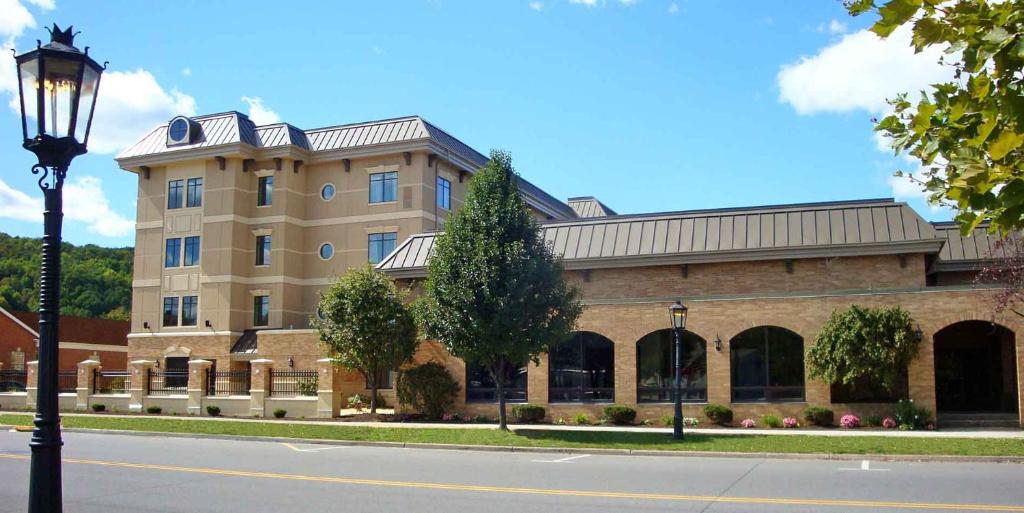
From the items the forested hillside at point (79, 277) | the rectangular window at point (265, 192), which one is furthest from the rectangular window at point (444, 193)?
the forested hillside at point (79, 277)

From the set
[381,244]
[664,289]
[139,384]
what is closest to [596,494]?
[664,289]

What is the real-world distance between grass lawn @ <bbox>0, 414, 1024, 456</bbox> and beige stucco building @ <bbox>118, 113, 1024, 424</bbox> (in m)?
4.91

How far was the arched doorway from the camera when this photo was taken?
1144 inches

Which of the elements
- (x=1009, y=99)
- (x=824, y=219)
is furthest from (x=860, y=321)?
(x=1009, y=99)

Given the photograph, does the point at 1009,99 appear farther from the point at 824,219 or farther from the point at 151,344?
the point at 151,344

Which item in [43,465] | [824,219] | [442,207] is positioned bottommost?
[43,465]

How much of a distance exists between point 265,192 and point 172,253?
601 cm

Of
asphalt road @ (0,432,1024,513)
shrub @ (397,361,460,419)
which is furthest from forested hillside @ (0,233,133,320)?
asphalt road @ (0,432,1024,513)

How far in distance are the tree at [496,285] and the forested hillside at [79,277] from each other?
173 ft

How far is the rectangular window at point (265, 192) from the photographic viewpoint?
47781 mm

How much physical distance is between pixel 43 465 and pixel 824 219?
27.8 m

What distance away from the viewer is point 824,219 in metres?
30.4

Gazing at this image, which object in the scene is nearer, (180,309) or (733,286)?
(733,286)

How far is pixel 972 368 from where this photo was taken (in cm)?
2986
